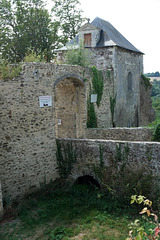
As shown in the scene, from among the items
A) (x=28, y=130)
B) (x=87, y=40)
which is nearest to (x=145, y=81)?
(x=87, y=40)

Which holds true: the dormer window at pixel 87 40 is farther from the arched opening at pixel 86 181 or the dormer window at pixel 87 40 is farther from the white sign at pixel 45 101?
the arched opening at pixel 86 181

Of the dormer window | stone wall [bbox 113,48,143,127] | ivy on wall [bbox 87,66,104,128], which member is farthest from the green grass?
the dormer window

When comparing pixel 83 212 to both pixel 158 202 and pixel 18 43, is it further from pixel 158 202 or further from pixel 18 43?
pixel 18 43

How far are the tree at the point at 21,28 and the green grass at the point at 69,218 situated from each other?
17321 mm

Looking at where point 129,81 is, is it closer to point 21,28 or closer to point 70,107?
point 70,107

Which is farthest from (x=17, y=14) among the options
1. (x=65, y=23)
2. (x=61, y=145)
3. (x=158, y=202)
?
(x=158, y=202)

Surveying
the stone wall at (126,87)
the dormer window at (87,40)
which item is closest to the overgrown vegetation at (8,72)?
the stone wall at (126,87)

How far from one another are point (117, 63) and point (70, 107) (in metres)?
5.58

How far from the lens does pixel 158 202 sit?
7918 millimetres

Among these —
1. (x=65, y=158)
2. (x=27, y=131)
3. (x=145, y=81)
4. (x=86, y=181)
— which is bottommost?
(x=86, y=181)

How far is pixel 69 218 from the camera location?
7.84 metres

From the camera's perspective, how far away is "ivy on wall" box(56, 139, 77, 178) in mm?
10109

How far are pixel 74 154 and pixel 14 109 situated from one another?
2.87 metres

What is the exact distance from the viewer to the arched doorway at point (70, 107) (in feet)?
44.1
